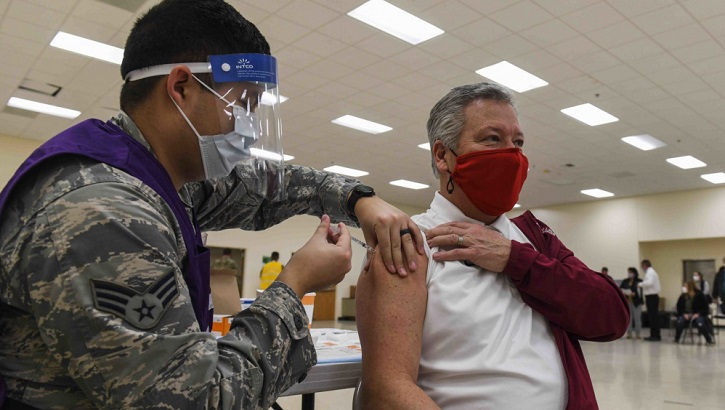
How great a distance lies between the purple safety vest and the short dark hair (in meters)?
0.10

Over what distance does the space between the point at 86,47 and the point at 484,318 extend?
626 cm

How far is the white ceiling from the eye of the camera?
16.5 ft

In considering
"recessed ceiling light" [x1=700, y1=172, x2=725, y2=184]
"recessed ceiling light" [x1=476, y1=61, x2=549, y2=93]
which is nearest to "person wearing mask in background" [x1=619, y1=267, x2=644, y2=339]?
"recessed ceiling light" [x1=700, y1=172, x2=725, y2=184]

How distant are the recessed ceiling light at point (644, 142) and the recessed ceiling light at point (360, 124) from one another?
14.3 ft

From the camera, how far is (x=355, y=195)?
52.8 inches

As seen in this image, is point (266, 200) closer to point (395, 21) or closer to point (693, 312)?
point (395, 21)

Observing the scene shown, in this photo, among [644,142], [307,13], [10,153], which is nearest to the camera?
[307,13]

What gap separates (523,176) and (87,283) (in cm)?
121

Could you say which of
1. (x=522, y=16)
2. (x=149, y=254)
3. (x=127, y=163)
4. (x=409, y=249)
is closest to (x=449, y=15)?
(x=522, y=16)

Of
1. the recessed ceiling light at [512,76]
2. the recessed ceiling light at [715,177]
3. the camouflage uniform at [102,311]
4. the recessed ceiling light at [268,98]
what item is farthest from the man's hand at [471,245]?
the recessed ceiling light at [715,177]

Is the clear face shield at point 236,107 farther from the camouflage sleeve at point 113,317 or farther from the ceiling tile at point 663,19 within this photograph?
the ceiling tile at point 663,19

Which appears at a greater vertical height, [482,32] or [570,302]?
A: [482,32]

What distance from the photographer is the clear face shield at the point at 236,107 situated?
89 centimetres

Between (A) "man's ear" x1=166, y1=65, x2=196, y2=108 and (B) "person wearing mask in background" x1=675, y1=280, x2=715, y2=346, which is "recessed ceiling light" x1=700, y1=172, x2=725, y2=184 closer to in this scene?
(B) "person wearing mask in background" x1=675, y1=280, x2=715, y2=346
